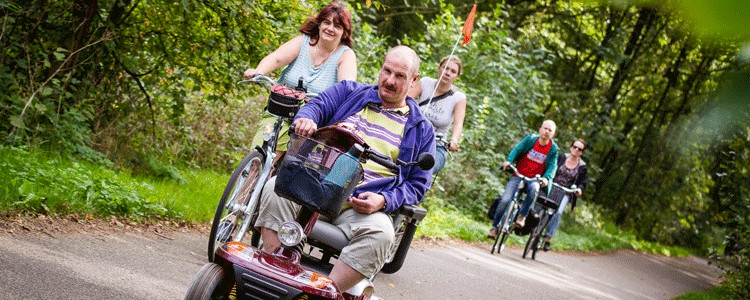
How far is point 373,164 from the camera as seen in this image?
3.68 m

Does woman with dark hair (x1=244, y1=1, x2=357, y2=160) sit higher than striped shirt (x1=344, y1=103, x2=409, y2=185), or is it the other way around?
woman with dark hair (x1=244, y1=1, x2=357, y2=160)

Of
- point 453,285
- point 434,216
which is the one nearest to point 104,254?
point 453,285

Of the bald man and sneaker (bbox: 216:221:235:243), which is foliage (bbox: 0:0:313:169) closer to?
sneaker (bbox: 216:221:235:243)

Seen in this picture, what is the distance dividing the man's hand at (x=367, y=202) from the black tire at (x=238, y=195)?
1104mm

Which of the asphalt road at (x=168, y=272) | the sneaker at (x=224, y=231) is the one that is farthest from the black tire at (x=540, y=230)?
the sneaker at (x=224, y=231)

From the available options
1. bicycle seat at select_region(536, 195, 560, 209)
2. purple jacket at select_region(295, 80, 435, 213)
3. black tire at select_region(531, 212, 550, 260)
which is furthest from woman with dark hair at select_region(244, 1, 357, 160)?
black tire at select_region(531, 212, 550, 260)

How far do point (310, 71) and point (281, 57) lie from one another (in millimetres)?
247

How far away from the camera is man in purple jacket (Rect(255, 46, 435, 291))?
319 cm

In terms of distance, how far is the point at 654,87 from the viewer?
4.81 feet

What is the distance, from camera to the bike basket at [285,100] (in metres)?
4.45

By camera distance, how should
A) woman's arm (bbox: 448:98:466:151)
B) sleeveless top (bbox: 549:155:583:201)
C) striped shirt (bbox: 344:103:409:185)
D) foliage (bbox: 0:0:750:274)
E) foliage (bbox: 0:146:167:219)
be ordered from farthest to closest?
sleeveless top (bbox: 549:155:583:201)
woman's arm (bbox: 448:98:466:151)
foliage (bbox: 0:146:167:219)
striped shirt (bbox: 344:103:409:185)
foliage (bbox: 0:0:750:274)

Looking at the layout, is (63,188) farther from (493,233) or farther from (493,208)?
(493,208)

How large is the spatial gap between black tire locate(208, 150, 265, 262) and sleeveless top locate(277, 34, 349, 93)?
2.59ft

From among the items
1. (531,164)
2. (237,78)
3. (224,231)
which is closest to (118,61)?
(237,78)
